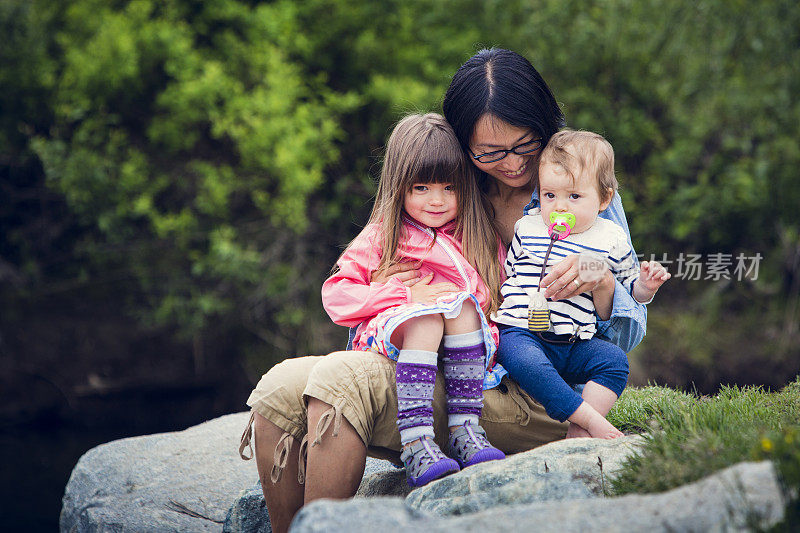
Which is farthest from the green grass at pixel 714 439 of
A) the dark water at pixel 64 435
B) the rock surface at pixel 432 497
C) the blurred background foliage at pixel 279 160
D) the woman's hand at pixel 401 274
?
the blurred background foliage at pixel 279 160

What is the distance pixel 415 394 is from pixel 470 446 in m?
0.26

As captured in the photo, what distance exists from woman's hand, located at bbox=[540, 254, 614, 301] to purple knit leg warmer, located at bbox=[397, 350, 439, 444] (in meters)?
0.47

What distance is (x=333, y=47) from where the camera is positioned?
7320 mm

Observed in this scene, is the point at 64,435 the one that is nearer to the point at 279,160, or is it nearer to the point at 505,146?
the point at 279,160

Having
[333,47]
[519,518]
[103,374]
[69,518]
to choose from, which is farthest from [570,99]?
[519,518]

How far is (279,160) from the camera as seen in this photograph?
21.2 ft

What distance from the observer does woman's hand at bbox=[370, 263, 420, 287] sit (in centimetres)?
284

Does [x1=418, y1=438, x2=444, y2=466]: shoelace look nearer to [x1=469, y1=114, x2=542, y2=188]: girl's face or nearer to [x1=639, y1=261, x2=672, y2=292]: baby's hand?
[x1=639, y1=261, x2=672, y2=292]: baby's hand

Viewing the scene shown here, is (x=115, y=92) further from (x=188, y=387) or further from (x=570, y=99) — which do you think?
(x=570, y=99)

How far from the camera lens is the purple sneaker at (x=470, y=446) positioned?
8.27 ft

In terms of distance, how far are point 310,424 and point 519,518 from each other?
2.88 feet

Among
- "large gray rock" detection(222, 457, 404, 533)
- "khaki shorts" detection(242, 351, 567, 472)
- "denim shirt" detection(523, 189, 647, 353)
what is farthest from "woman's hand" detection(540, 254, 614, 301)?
"large gray rock" detection(222, 457, 404, 533)

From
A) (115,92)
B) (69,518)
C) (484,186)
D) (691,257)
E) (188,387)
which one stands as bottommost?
(188,387)

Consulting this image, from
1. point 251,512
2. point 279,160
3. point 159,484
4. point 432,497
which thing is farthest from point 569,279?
point 279,160
